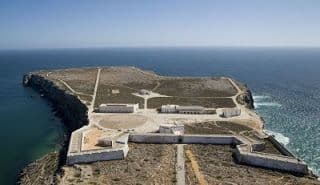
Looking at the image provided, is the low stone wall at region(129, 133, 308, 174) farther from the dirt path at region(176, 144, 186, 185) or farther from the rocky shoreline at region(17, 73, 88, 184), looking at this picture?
the rocky shoreline at region(17, 73, 88, 184)

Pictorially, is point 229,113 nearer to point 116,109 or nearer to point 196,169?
point 116,109

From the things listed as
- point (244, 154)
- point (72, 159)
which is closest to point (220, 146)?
point (244, 154)

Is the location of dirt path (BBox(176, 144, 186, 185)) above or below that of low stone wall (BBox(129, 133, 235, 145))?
below

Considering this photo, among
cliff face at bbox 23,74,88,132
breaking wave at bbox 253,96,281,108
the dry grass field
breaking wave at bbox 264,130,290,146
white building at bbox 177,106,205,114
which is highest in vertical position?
white building at bbox 177,106,205,114

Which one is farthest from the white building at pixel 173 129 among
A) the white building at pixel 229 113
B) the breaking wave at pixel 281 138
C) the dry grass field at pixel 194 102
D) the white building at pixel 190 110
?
the dry grass field at pixel 194 102

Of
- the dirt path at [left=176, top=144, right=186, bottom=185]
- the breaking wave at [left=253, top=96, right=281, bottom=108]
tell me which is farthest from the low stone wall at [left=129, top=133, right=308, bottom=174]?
the breaking wave at [left=253, top=96, right=281, bottom=108]

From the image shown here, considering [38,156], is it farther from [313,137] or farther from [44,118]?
[313,137]

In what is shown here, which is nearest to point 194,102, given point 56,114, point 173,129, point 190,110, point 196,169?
point 190,110
